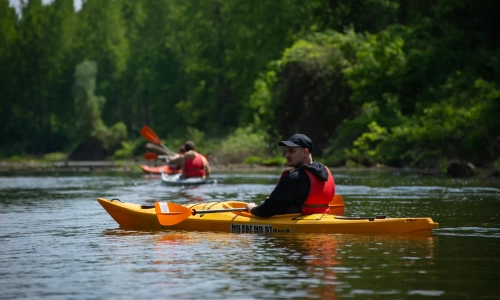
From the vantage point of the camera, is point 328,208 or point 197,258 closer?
point 197,258

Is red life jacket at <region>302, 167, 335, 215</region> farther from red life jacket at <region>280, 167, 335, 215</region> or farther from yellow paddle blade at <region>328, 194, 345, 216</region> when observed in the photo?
yellow paddle blade at <region>328, 194, 345, 216</region>

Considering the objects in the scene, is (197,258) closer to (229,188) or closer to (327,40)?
(229,188)

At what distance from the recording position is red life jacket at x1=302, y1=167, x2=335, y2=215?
39.7 ft

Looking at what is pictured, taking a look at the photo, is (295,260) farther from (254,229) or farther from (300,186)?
(254,229)

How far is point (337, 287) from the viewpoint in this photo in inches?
328

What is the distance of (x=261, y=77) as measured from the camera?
196 ft

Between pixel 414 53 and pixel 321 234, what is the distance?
1072 inches

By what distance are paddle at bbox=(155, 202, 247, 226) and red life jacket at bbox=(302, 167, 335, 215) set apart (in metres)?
1.02

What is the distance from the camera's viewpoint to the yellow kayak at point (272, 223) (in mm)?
12023

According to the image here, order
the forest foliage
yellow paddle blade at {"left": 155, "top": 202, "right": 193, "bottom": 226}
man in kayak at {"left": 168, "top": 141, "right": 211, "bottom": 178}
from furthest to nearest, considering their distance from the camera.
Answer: the forest foliage, man in kayak at {"left": 168, "top": 141, "right": 211, "bottom": 178}, yellow paddle blade at {"left": 155, "top": 202, "right": 193, "bottom": 226}

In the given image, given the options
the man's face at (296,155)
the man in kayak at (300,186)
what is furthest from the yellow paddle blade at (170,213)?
the man's face at (296,155)

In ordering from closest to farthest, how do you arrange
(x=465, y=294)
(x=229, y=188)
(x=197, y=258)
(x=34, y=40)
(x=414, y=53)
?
(x=465, y=294)
(x=197, y=258)
(x=229, y=188)
(x=414, y=53)
(x=34, y=40)

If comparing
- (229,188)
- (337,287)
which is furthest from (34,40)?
(337,287)

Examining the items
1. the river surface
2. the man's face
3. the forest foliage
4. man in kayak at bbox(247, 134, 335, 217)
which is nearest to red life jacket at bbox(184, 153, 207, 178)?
the forest foliage
